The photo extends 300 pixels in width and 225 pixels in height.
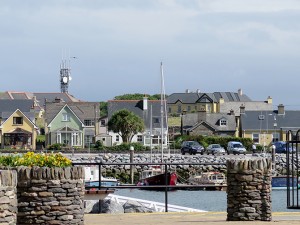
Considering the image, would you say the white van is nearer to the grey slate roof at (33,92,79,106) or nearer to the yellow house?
the yellow house

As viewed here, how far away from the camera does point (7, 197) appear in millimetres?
14602

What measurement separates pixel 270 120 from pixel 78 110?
72.3ft

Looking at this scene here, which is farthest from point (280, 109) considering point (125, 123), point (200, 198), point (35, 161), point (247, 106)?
point (35, 161)

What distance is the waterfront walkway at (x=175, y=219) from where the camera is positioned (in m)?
21.9

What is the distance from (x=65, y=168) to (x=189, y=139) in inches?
4202

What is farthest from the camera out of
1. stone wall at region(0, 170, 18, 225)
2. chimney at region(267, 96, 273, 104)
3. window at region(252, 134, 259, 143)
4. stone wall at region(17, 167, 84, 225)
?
chimney at region(267, 96, 273, 104)

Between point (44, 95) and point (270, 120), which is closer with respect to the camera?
point (270, 120)

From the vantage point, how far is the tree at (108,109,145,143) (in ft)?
404

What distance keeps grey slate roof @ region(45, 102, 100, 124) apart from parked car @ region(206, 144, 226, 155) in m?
22.8

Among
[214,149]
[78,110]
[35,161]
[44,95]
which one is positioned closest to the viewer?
[35,161]

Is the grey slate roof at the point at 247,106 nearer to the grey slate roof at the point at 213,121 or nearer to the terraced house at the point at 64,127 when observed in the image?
the grey slate roof at the point at 213,121

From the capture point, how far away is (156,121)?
132000mm

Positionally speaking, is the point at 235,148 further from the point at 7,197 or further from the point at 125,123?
the point at 7,197

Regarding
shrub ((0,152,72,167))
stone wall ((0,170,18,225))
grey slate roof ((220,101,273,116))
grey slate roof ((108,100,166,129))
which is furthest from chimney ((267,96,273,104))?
stone wall ((0,170,18,225))
